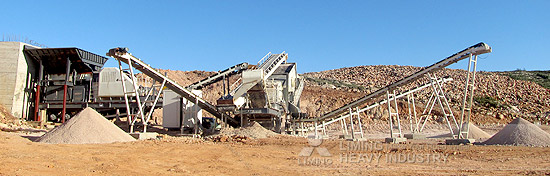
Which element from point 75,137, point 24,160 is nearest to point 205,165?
point 24,160

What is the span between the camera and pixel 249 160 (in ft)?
43.7

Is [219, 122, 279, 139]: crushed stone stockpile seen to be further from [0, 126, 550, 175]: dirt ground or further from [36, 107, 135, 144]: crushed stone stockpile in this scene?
[36, 107, 135, 144]: crushed stone stockpile

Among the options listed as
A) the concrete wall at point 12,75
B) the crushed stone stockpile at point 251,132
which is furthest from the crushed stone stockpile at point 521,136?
the concrete wall at point 12,75

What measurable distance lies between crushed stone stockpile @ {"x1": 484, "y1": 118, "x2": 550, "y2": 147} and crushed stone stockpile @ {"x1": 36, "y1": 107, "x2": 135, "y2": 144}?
16.4 meters

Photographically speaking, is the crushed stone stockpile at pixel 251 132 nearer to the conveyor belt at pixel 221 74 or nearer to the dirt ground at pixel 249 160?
the dirt ground at pixel 249 160

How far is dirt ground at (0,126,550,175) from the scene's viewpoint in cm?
1069

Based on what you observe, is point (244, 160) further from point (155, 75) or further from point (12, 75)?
point (12, 75)

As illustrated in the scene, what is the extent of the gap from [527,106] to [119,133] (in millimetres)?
47319

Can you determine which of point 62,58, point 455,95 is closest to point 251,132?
point 62,58

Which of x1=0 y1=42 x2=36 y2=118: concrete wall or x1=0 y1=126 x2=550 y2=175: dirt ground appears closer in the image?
x1=0 y1=126 x2=550 y2=175: dirt ground

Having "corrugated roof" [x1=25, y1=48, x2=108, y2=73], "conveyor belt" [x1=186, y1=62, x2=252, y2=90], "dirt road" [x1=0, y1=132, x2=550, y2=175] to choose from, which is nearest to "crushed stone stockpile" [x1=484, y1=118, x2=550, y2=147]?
"dirt road" [x1=0, y1=132, x2=550, y2=175]

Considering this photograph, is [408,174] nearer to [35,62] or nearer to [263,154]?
[263,154]

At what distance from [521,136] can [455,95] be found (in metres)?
34.5

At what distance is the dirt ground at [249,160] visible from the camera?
1069 cm
